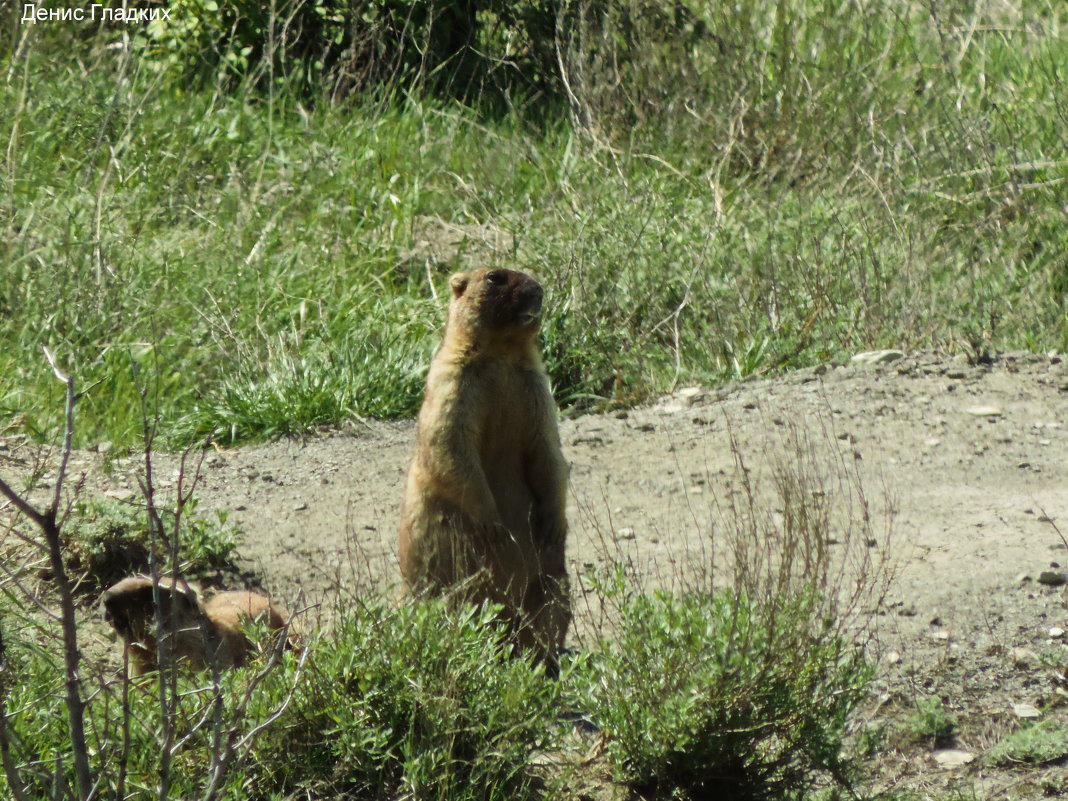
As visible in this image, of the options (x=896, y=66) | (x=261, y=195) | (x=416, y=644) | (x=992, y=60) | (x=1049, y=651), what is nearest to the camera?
(x=416, y=644)

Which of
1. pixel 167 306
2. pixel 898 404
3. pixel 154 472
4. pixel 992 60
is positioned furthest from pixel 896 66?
pixel 154 472

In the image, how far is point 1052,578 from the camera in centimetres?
514

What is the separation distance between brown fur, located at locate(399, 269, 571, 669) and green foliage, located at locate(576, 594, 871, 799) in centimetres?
100

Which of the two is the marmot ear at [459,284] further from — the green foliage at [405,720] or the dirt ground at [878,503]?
the green foliage at [405,720]

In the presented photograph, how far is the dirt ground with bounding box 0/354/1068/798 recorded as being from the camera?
4.56 metres

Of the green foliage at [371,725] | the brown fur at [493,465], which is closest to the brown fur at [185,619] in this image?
the green foliage at [371,725]

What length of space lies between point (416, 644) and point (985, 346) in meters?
4.85

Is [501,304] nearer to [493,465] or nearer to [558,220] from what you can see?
[493,465]

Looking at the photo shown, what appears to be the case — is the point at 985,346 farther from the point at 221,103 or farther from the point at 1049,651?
the point at 221,103

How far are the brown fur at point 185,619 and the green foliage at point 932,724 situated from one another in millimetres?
2039

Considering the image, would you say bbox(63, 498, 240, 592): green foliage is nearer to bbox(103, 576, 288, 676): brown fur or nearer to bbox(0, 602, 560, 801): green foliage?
bbox(103, 576, 288, 676): brown fur

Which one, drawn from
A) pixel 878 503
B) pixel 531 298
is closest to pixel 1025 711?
pixel 878 503

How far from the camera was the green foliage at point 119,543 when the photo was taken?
18.8 feet

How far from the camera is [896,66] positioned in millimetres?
11148
